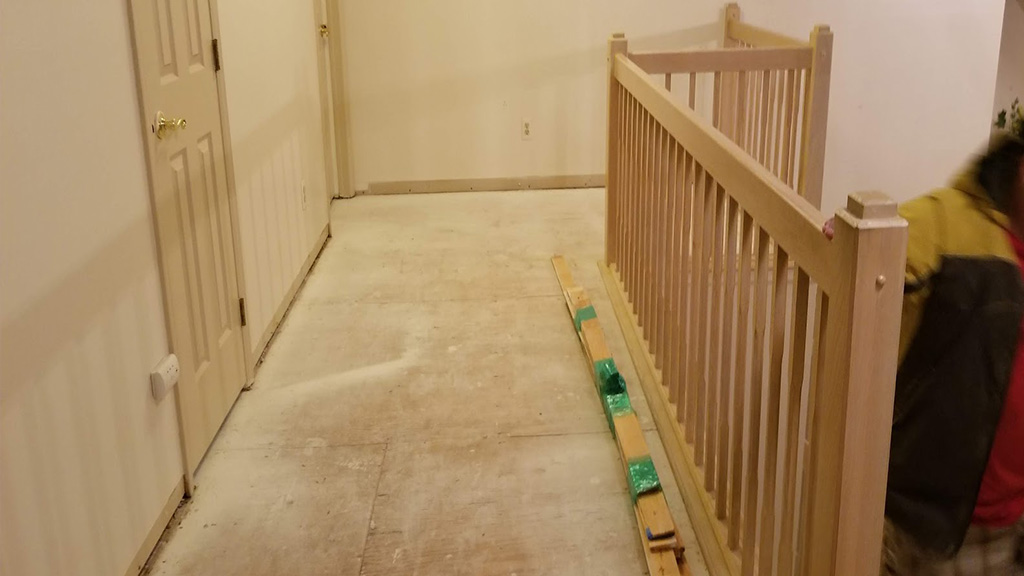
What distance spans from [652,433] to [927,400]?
1497mm

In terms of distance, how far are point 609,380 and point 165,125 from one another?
1481 mm

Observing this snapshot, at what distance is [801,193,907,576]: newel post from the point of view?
1.28 meters

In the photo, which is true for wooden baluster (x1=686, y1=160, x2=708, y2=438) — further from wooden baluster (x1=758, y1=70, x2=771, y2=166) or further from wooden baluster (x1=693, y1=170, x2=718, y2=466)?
wooden baluster (x1=758, y1=70, x2=771, y2=166)

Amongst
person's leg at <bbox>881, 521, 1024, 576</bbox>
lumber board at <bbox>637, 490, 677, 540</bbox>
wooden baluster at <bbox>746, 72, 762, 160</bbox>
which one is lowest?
lumber board at <bbox>637, 490, 677, 540</bbox>

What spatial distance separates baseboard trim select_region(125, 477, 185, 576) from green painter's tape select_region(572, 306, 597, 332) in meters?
1.53

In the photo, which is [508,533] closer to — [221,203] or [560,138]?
[221,203]

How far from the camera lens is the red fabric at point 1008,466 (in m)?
1.34

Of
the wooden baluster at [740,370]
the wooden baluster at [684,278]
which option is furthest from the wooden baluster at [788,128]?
the wooden baluster at [740,370]

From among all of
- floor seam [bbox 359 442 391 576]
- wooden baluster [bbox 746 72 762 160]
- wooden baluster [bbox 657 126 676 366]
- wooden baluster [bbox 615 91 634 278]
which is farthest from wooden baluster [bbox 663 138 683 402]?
wooden baluster [bbox 746 72 762 160]

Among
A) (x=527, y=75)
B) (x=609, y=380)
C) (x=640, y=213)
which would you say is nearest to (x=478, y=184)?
(x=527, y=75)

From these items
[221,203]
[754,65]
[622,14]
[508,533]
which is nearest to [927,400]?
[508,533]

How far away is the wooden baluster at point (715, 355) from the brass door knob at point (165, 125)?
1.37 m

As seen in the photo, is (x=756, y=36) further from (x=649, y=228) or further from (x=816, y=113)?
(x=649, y=228)

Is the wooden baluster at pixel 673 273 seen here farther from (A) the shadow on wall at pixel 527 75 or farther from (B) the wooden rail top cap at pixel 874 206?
(A) the shadow on wall at pixel 527 75
